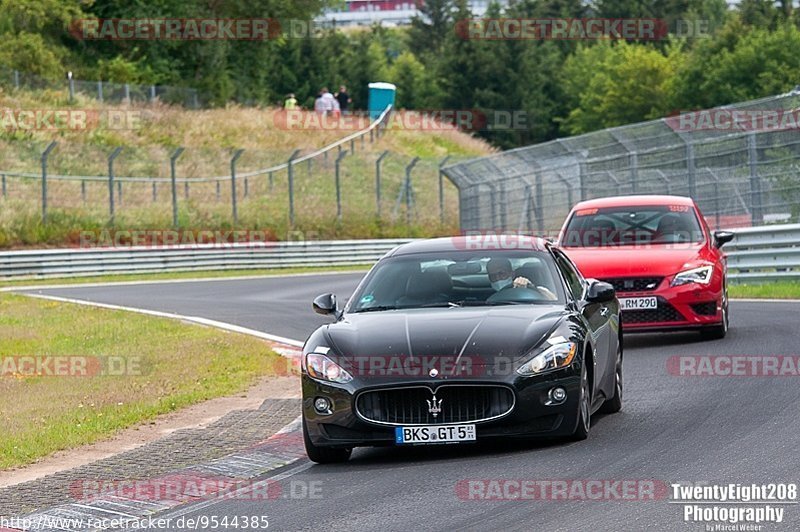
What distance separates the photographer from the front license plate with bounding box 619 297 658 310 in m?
14.5

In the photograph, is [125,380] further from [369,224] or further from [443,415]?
[369,224]

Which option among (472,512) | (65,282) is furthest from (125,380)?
(65,282)

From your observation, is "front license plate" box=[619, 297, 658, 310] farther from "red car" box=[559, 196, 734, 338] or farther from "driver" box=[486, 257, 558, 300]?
"driver" box=[486, 257, 558, 300]

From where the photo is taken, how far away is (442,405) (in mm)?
8484

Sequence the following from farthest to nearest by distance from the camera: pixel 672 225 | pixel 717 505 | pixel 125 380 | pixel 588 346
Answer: pixel 672 225 → pixel 125 380 → pixel 588 346 → pixel 717 505

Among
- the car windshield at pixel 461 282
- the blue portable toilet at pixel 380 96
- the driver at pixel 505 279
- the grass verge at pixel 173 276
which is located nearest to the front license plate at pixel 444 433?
the car windshield at pixel 461 282

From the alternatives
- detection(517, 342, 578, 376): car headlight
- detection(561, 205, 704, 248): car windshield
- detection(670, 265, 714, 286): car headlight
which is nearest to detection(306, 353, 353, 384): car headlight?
detection(517, 342, 578, 376): car headlight

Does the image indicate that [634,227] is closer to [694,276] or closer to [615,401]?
[694,276]

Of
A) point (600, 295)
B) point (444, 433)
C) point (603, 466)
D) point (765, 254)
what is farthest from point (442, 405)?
point (765, 254)

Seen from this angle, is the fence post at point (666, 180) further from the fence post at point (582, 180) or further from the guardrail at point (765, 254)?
the guardrail at point (765, 254)

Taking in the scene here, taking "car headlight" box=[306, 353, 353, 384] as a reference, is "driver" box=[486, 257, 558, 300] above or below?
above

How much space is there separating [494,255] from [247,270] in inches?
1107

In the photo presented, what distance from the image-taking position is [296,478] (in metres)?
8.46

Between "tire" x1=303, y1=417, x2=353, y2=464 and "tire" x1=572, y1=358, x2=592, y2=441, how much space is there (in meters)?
1.41
